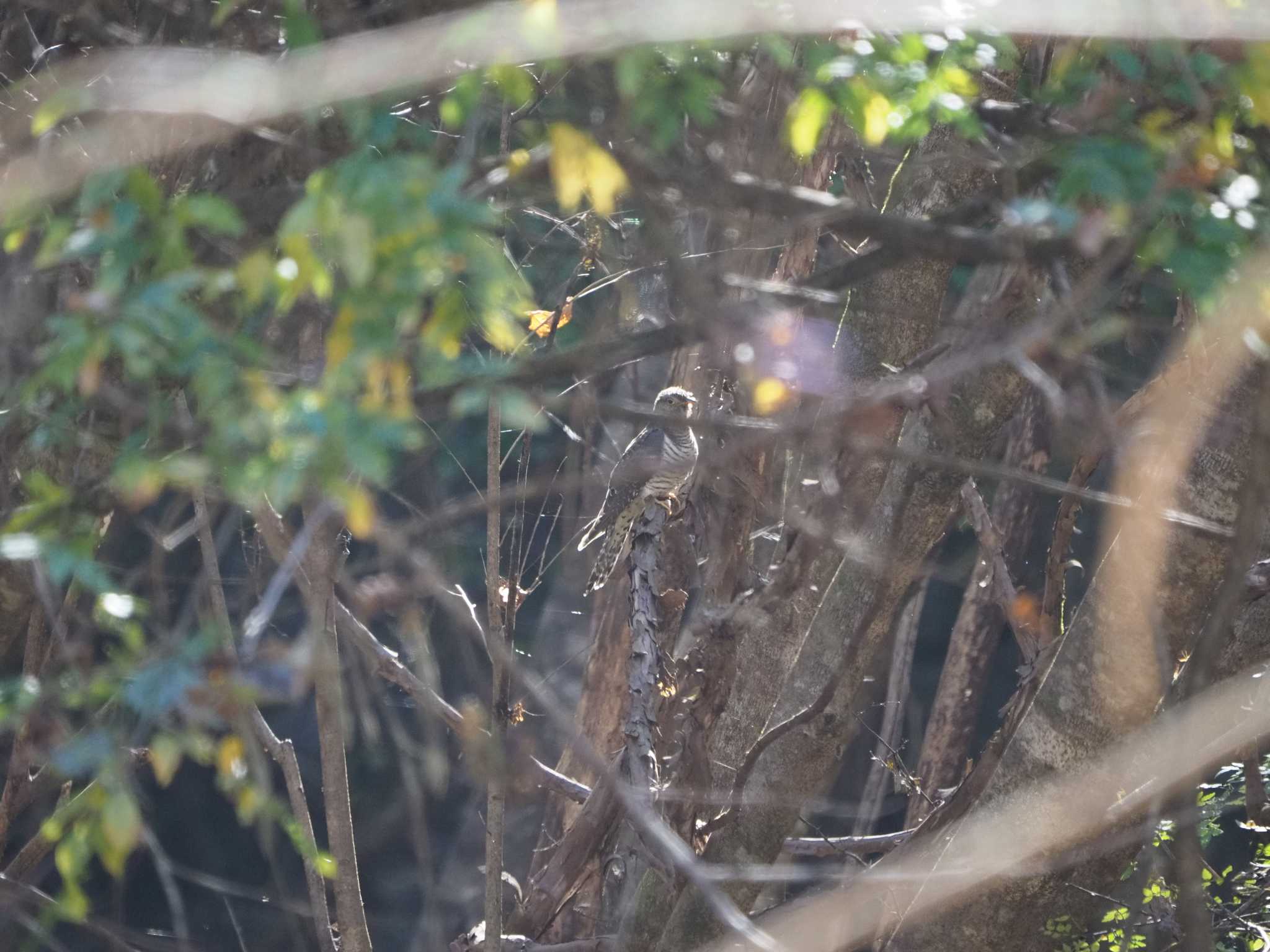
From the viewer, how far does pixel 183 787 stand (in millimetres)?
6730

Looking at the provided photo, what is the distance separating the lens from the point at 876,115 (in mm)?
1380

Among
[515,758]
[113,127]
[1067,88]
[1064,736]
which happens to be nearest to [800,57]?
[1067,88]

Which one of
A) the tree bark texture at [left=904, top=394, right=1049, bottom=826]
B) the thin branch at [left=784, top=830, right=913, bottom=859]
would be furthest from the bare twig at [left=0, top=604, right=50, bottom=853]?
the tree bark texture at [left=904, top=394, right=1049, bottom=826]

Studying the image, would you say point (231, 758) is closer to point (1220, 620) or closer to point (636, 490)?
point (1220, 620)

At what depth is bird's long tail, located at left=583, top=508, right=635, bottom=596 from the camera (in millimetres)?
4531

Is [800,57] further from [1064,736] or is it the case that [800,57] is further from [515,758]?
[1064,736]

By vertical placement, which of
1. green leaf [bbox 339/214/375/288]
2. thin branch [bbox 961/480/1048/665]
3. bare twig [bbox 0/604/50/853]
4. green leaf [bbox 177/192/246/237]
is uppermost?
green leaf [bbox 339/214/375/288]

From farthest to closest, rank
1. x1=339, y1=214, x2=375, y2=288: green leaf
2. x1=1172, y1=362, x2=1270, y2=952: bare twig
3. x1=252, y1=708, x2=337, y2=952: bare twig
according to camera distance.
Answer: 1. x1=252, y1=708, x2=337, y2=952: bare twig
2. x1=1172, y1=362, x2=1270, y2=952: bare twig
3. x1=339, y1=214, x2=375, y2=288: green leaf

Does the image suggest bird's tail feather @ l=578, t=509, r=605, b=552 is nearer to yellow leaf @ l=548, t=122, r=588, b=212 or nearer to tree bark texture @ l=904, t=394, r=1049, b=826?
tree bark texture @ l=904, t=394, r=1049, b=826

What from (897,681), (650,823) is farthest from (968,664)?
(650,823)

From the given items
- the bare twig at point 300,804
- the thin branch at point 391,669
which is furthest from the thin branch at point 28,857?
the thin branch at point 391,669

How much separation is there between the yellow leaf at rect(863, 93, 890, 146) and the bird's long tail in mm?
3124

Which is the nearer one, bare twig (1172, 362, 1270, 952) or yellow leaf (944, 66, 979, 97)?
yellow leaf (944, 66, 979, 97)

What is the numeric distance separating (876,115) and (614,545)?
3392 mm
